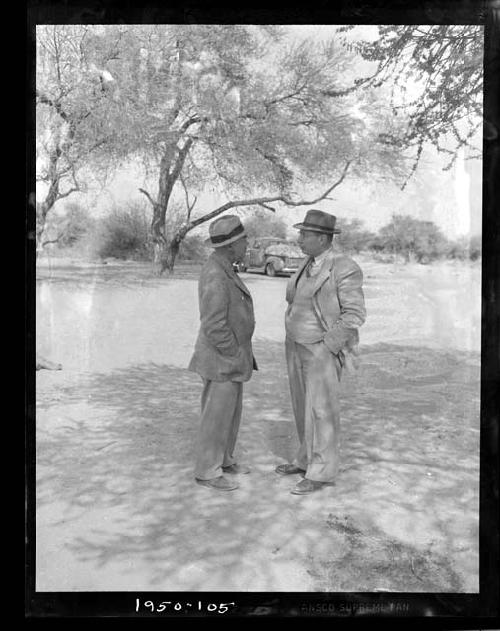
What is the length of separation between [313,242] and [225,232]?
22.9 inches

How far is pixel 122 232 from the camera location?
454cm

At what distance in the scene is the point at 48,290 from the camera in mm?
4527

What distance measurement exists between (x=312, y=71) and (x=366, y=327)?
1.73 meters

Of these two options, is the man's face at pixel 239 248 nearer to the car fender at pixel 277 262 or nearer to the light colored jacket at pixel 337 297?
the car fender at pixel 277 262

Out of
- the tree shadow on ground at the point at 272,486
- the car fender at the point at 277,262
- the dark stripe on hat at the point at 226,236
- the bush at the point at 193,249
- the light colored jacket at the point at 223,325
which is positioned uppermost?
the dark stripe on hat at the point at 226,236

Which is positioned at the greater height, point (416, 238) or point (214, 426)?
point (416, 238)

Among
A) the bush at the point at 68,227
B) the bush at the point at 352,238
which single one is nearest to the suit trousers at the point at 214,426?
the bush at the point at 352,238

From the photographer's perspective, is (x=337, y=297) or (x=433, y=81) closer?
(x=337, y=297)

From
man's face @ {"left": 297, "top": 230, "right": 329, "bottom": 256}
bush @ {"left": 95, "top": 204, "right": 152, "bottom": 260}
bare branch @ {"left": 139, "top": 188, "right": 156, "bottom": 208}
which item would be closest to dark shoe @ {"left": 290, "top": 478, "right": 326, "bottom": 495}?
man's face @ {"left": 297, "top": 230, "right": 329, "bottom": 256}

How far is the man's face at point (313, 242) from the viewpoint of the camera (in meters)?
4.43

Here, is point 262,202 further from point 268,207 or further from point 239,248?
point 239,248

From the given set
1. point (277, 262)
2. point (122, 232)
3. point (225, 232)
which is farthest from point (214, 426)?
point (122, 232)

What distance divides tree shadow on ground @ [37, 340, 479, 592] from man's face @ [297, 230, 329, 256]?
692 millimetres

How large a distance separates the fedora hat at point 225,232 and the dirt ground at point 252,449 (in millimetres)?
294
